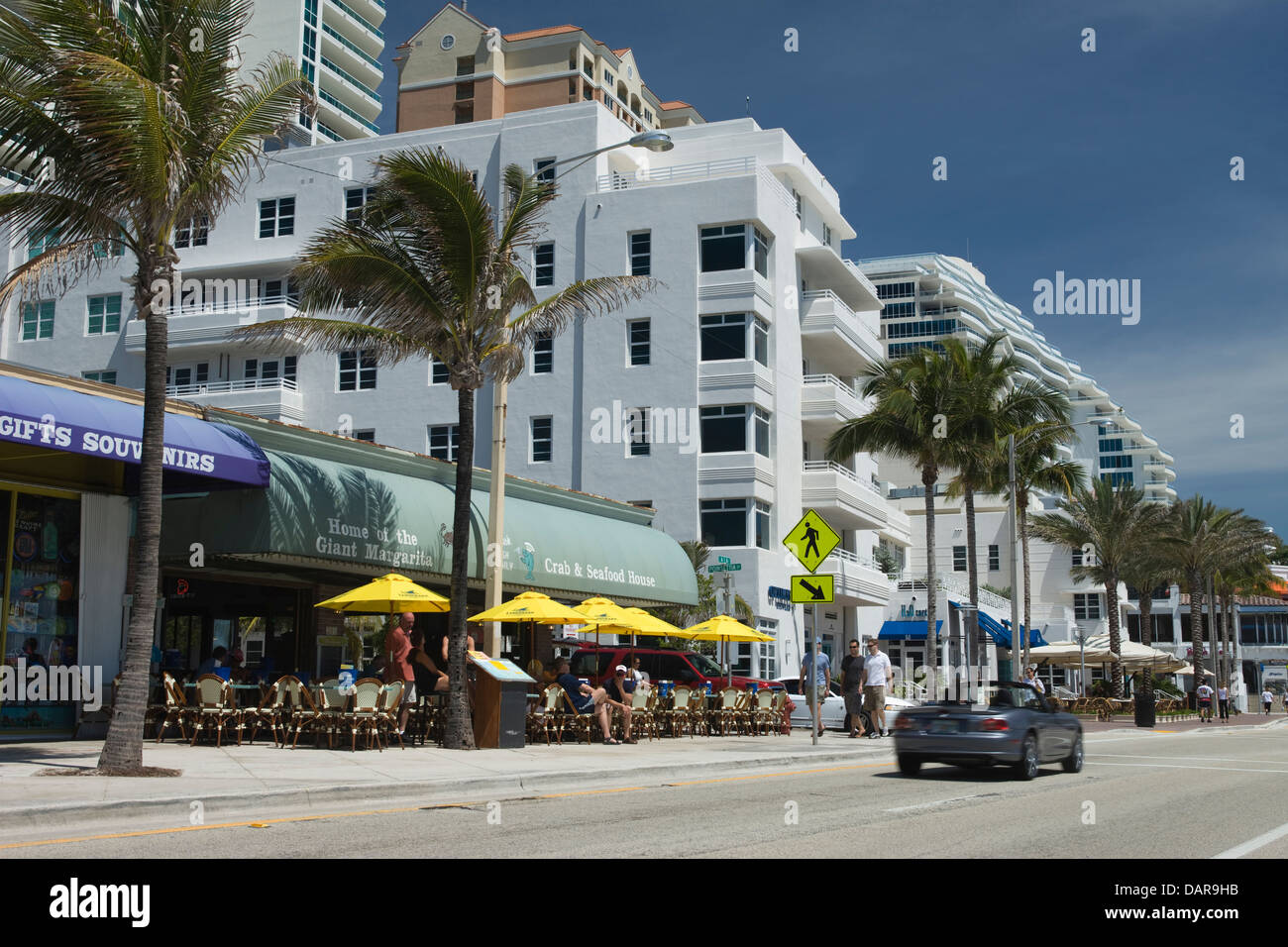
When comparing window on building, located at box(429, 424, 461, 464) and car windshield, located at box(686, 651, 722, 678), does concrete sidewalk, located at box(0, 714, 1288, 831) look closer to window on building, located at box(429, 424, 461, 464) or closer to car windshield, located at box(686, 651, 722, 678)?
car windshield, located at box(686, 651, 722, 678)

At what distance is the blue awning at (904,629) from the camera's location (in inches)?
2256

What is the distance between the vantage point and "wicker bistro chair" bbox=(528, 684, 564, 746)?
2112 centimetres

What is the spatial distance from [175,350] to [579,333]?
16.1 metres

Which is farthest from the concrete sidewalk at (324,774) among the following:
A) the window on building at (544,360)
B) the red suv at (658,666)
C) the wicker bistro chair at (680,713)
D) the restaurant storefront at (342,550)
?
the window on building at (544,360)

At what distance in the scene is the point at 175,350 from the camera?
4903 centimetres

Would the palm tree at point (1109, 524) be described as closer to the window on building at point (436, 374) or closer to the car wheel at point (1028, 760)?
the window on building at point (436, 374)

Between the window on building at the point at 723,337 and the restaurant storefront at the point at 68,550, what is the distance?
26157 millimetres

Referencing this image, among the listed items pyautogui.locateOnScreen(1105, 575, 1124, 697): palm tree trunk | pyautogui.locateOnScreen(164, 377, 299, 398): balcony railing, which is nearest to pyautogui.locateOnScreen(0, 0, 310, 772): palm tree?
pyautogui.locateOnScreen(164, 377, 299, 398): balcony railing

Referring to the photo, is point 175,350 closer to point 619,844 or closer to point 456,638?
point 456,638

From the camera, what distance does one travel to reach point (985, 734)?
15977 millimetres

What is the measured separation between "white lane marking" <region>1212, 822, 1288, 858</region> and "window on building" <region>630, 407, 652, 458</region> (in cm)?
3259

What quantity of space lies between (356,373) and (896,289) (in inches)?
3816

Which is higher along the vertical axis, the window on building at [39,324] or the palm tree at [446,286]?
the window on building at [39,324]

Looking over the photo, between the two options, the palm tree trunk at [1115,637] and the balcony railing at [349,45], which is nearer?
the palm tree trunk at [1115,637]
